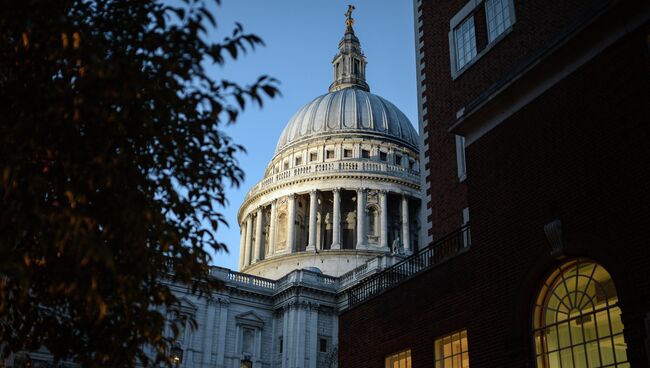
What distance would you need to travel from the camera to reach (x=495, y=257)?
16.5 metres

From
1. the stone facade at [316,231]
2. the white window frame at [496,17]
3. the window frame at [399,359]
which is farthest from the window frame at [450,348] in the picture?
the stone facade at [316,231]

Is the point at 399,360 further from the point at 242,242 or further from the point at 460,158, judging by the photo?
the point at 242,242

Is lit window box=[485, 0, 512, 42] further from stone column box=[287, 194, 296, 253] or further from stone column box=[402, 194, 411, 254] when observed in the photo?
stone column box=[287, 194, 296, 253]

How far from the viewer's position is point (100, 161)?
381 inches

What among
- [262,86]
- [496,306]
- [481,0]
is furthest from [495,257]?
[481,0]

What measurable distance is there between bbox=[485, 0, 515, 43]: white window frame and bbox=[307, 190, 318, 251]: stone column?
5561cm

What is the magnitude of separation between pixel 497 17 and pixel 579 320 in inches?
440

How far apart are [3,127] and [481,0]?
56.2 ft

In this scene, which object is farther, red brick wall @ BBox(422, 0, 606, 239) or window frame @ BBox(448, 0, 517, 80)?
window frame @ BBox(448, 0, 517, 80)

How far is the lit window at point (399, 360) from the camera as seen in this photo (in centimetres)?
1977

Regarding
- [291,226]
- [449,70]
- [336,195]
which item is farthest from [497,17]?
[291,226]

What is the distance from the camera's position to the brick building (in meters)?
13.4

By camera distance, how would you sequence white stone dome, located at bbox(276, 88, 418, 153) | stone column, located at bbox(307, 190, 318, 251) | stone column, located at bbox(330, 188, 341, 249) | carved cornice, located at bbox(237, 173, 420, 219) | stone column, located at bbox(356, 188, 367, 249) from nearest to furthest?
stone column, located at bbox(356, 188, 367, 249) → stone column, located at bbox(330, 188, 341, 249) → stone column, located at bbox(307, 190, 318, 251) → carved cornice, located at bbox(237, 173, 420, 219) → white stone dome, located at bbox(276, 88, 418, 153)

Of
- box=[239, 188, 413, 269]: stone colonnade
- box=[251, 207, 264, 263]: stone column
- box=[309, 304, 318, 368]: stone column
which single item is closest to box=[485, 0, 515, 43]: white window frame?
box=[309, 304, 318, 368]: stone column
